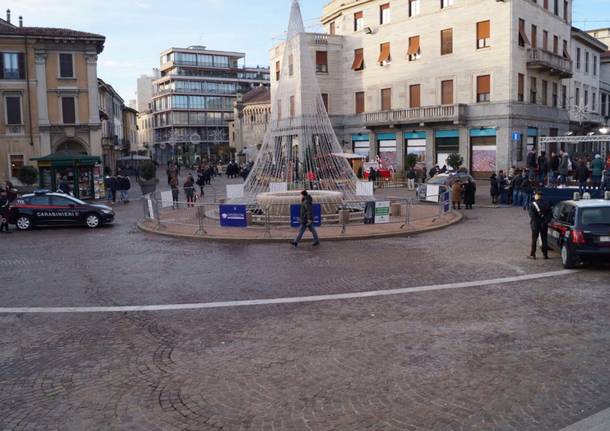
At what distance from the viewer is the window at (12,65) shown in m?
43.7

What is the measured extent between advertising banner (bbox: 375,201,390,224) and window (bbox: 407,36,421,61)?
28.7 metres

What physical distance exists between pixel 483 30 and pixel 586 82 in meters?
18.5

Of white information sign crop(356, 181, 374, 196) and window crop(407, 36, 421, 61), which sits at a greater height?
window crop(407, 36, 421, 61)

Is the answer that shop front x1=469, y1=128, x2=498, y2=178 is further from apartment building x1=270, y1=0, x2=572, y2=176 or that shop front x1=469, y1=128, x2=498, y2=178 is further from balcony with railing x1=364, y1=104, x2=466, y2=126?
balcony with railing x1=364, y1=104, x2=466, y2=126

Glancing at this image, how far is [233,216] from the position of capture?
19594 mm

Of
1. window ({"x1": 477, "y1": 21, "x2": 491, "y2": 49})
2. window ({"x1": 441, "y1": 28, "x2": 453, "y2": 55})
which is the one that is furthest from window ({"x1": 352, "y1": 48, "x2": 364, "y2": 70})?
A: window ({"x1": 477, "y1": 21, "x2": 491, "y2": 49})

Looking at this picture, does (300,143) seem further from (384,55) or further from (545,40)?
(545,40)

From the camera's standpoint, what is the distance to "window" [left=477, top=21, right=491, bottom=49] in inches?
1599

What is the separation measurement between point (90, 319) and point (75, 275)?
413 cm

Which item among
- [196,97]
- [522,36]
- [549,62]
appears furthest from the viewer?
[196,97]

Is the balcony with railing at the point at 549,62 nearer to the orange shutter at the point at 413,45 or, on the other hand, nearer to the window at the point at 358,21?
the orange shutter at the point at 413,45

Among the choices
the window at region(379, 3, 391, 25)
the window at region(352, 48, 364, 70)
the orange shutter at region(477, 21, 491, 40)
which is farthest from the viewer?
the window at region(352, 48, 364, 70)

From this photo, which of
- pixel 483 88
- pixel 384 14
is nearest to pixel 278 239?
pixel 483 88

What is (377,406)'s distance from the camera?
6094 mm
